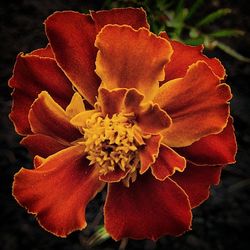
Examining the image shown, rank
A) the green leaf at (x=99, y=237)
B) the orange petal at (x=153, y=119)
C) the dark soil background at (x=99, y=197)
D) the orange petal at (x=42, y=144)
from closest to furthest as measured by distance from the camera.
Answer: the orange petal at (x=153, y=119) → the orange petal at (x=42, y=144) → the green leaf at (x=99, y=237) → the dark soil background at (x=99, y=197)

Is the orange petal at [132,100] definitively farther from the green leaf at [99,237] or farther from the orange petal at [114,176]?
the green leaf at [99,237]

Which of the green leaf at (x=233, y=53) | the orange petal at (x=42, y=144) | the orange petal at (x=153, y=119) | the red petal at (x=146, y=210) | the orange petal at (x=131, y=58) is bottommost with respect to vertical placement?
the green leaf at (x=233, y=53)

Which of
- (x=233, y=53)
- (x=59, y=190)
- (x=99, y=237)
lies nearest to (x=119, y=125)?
(x=59, y=190)

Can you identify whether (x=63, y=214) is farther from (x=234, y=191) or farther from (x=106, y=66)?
(x=234, y=191)

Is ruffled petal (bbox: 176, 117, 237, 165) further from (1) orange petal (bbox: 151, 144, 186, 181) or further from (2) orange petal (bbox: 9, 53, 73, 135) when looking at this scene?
(2) orange petal (bbox: 9, 53, 73, 135)

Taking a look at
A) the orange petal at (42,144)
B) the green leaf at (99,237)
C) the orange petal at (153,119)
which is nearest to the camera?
the orange petal at (153,119)

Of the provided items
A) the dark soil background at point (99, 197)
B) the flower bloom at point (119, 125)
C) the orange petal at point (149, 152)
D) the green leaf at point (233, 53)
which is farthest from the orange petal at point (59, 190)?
the green leaf at point (233, 53)

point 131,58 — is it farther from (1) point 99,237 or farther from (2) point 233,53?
(2) point 233,53
